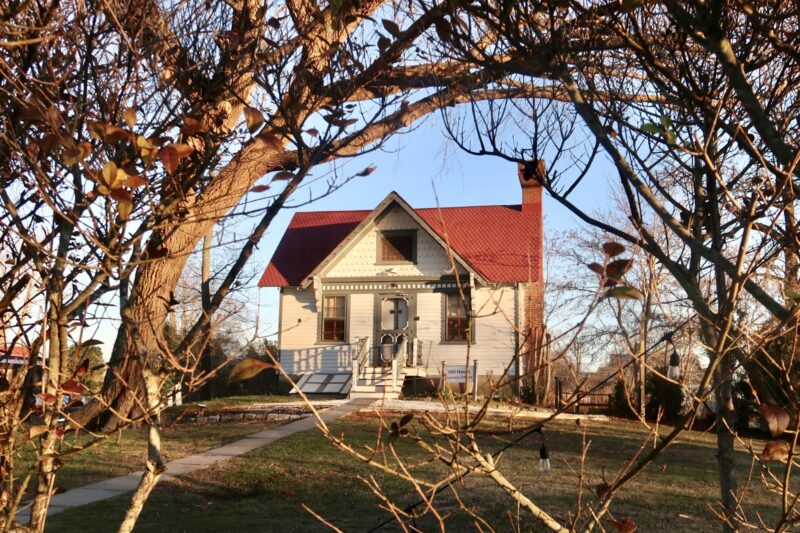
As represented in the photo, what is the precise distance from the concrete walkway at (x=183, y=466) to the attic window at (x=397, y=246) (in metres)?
8.35

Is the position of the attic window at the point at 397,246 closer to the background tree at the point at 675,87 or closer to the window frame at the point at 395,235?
the window frame at the point at 395,235

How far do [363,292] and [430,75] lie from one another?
2051cm

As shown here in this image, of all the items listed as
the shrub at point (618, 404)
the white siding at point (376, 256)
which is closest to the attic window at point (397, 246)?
the white siding at point (376, 256)

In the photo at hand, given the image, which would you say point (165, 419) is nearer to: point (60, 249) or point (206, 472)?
point (206, 472)

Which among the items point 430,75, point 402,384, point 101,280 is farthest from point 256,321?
point 402,384

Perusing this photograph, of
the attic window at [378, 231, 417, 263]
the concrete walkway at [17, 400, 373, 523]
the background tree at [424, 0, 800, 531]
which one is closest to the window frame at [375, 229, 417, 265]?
the attic window at [378, 231, 417, 263]

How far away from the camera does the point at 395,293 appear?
2459cm

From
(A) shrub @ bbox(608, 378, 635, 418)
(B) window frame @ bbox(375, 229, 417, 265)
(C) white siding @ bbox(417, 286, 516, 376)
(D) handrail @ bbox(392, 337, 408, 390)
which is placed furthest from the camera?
(B) window frame @ bbox(375, 229, 417, 265)

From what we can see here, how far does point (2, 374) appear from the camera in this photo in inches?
135

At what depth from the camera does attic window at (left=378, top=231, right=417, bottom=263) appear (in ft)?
81.4

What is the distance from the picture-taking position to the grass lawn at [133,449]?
34.7 feet

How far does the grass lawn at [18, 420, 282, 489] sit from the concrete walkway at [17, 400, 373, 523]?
26cm

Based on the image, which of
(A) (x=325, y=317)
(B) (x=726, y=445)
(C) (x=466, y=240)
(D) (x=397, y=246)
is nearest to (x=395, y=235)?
(D) (x=397, y=246)

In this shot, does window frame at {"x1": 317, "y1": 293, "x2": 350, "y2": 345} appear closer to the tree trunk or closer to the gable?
the gable
